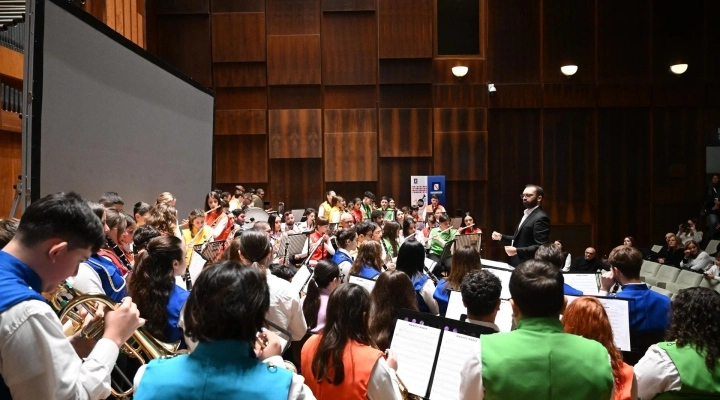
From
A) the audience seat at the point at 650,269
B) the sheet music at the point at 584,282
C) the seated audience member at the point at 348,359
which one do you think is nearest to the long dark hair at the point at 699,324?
the seated audience member at the point at 348,359

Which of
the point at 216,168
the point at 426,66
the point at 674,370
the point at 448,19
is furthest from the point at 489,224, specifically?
the point at 674,370

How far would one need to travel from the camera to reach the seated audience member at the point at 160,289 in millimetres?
2967

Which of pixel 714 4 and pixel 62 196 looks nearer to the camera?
pixel 62 196

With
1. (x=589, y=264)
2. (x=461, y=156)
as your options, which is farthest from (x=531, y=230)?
(x=461, y=156)

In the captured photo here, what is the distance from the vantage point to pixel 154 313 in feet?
9.70

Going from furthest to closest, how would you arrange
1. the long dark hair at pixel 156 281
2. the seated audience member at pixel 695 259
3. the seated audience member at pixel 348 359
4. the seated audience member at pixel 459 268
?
the seated audience member at pixel 695 259, the seated audience member at pixel 459 268, the long dark hair at pixel 156 281, the seated audience member at pixel 348 359

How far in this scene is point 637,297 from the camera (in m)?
3.73

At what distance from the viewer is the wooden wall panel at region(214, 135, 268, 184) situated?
45.1 feet

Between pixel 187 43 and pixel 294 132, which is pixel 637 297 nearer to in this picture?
pixel 294 132

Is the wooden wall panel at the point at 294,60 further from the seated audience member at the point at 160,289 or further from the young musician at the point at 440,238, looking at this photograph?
the seated audience member at the point at 160,289

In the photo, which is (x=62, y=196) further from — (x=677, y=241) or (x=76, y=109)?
(x=677, y=241)

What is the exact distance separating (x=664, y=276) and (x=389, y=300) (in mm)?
6108

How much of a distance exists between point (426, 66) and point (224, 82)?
4368 millimetres

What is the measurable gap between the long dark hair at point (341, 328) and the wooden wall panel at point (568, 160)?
12001 mm
